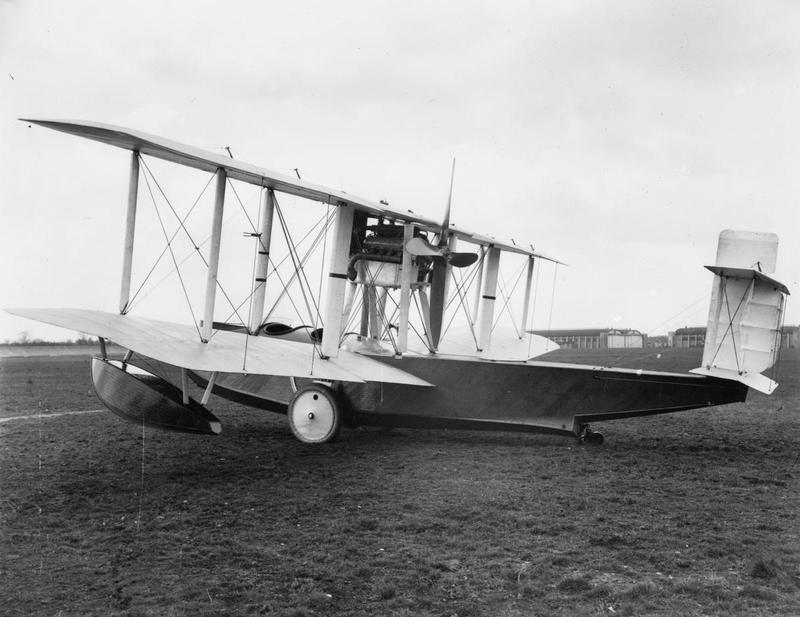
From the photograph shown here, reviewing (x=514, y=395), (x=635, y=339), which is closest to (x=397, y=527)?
(x=514, y=395)

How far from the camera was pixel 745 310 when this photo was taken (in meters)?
9.24

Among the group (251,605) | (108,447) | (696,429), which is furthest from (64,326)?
(696,429)

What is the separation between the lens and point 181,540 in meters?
5.68

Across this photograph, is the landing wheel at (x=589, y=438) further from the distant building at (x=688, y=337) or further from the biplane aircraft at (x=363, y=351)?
the distant building at (x=688, y=337)

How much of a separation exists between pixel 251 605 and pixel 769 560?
3.69 m

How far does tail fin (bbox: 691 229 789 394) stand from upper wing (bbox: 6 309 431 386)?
438 cm

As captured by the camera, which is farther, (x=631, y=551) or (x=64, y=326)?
(x=64, y=326)

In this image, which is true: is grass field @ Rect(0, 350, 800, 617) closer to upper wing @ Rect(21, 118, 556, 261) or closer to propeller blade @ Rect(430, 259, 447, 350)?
propeller blade @ Rect(430, 259, 447, 350)

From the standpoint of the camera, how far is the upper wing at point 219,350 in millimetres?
8164

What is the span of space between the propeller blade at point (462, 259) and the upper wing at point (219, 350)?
7.01 feet

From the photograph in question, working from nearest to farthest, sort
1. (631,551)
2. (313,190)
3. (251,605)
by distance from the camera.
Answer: (251,605) < (631,551) < (313,190)

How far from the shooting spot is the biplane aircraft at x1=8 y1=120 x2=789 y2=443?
28.5 ft

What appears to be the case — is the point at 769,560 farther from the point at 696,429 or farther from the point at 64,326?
the point at 696,429

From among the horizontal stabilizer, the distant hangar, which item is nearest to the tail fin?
the horizontal stabilizer
